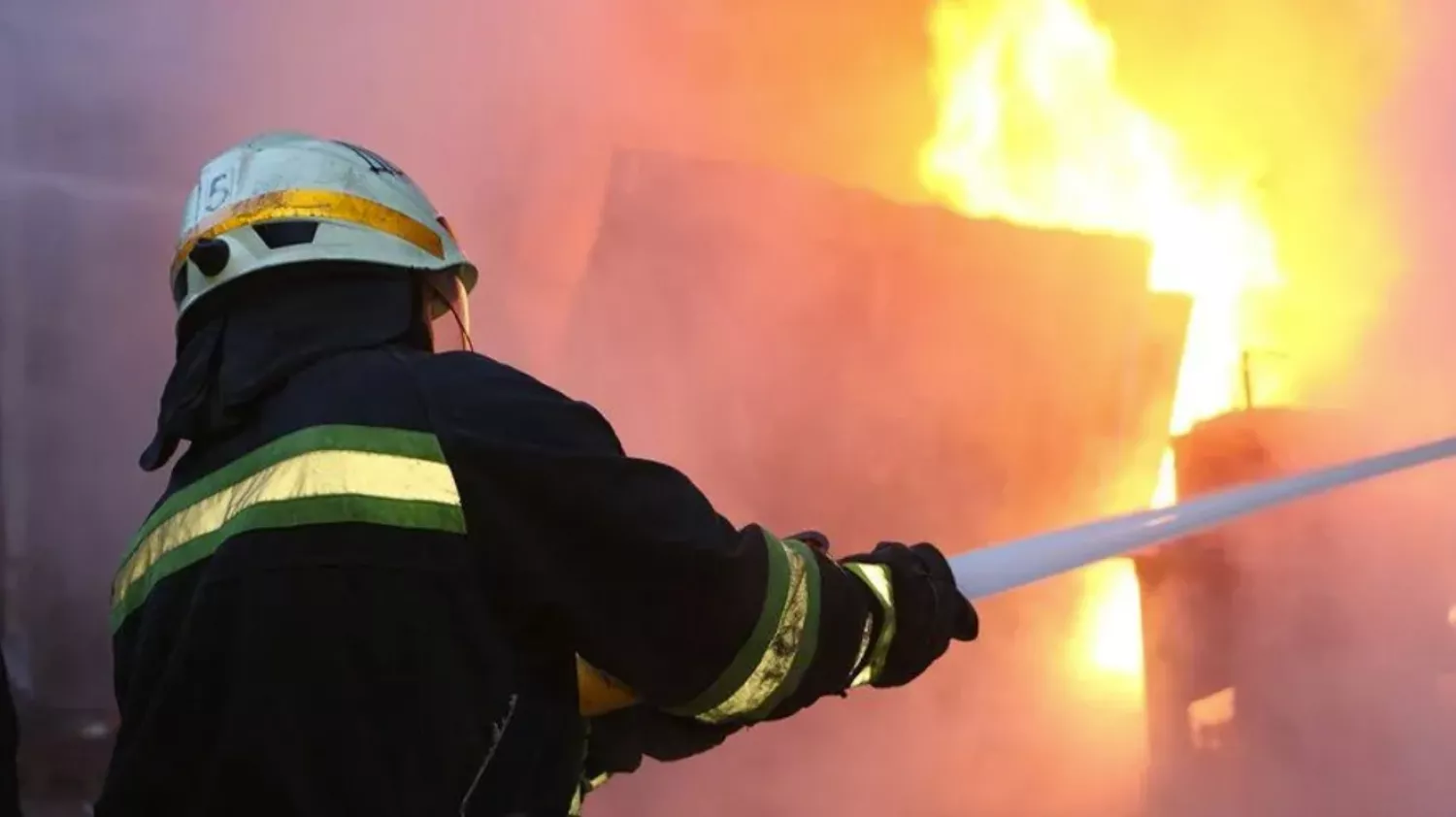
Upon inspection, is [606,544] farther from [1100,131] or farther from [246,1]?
[1100,131]

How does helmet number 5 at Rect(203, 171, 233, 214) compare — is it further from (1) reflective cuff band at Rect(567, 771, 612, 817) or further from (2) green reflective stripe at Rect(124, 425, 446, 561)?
(1) reflective cuff band at Rect(567, 771, 612, 817)

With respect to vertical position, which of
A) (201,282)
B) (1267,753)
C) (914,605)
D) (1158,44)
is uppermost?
(1158,44)

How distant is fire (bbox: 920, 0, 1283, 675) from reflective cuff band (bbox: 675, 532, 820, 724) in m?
2.07

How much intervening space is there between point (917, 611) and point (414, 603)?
64 centimetres

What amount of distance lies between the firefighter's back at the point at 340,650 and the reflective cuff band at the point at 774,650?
0.71ft

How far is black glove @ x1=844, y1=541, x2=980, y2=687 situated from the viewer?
1.52 metres

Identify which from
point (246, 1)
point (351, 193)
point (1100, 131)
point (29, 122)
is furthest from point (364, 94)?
point (1100, 131)

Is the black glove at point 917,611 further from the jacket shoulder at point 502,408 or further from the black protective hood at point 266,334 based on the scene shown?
the black protective hood at point 266,334

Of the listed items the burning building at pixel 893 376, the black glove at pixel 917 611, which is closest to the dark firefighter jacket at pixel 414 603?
the black glove at pixel 917 611

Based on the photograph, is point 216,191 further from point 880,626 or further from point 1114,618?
point 1114,618

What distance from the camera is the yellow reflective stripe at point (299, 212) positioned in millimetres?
1483

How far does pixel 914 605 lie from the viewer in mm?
1532

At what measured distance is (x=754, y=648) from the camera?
1.34 m

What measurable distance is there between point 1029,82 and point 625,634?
2.66m
